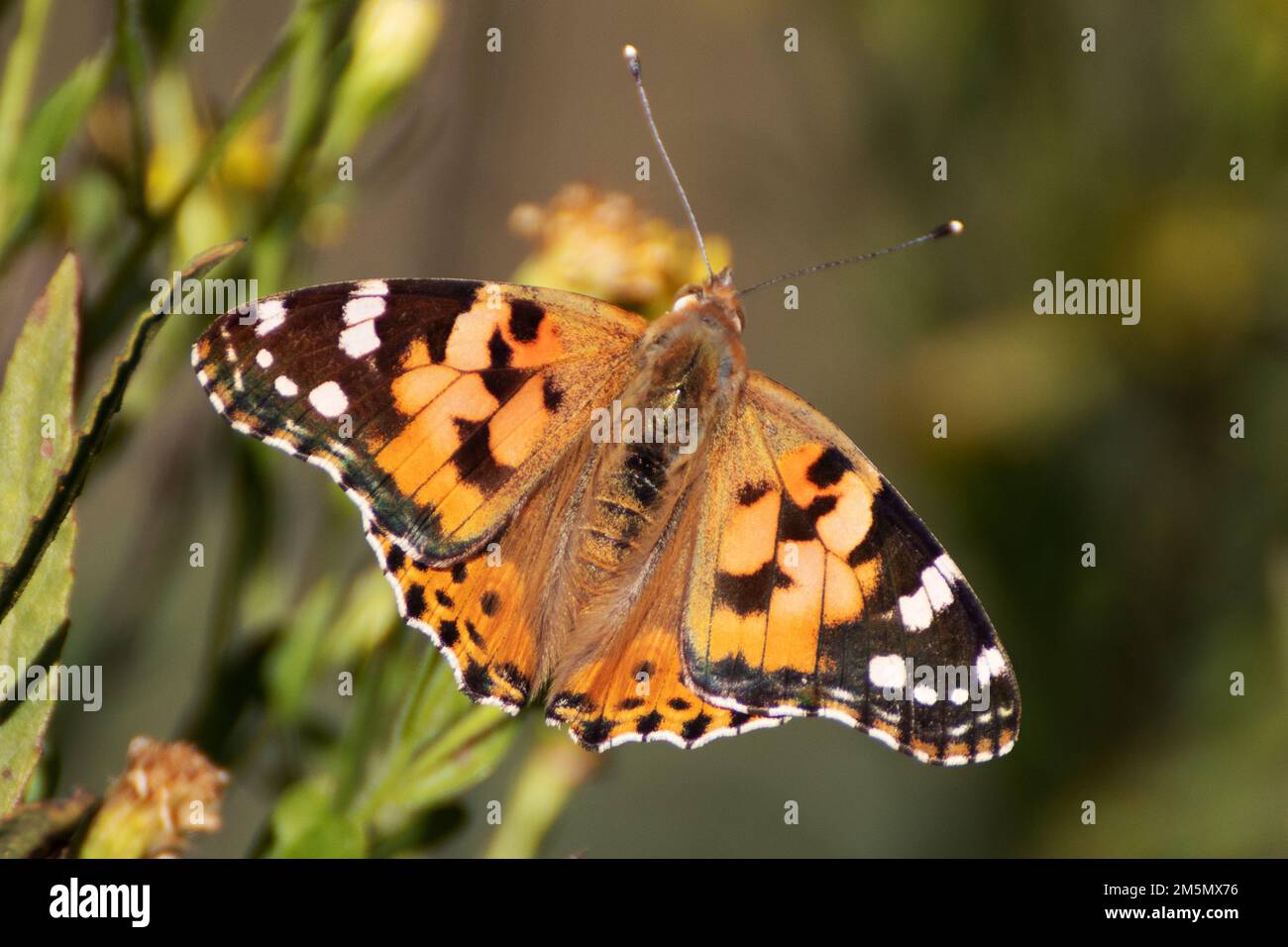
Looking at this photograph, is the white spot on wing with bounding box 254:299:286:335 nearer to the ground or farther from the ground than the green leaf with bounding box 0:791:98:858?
farther from the ground

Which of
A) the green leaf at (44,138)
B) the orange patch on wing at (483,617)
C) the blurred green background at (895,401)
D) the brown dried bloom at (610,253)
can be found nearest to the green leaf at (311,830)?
the blurred green background at (895,401)

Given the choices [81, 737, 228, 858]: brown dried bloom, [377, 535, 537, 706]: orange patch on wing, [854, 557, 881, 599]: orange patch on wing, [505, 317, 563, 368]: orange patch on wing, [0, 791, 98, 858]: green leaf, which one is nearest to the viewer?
[0, 791, 98, 858]: green leaf

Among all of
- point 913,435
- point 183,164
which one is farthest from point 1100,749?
point 183,164

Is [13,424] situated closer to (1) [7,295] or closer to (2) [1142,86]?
(1) [7,295]

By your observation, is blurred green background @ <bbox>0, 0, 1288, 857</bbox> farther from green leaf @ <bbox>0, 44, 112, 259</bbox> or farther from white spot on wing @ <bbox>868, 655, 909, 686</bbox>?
white spot on wing @ <bbox>868, 655, 909, 686</bbox>

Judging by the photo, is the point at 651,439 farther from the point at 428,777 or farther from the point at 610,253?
the point at 428,777

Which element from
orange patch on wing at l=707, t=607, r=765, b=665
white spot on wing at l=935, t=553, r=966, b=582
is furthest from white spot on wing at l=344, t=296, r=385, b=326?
white spot on wing at l=935, t=553, r=966, b=582

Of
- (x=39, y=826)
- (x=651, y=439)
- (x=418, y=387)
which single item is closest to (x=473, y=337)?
(x=418, y=387)
